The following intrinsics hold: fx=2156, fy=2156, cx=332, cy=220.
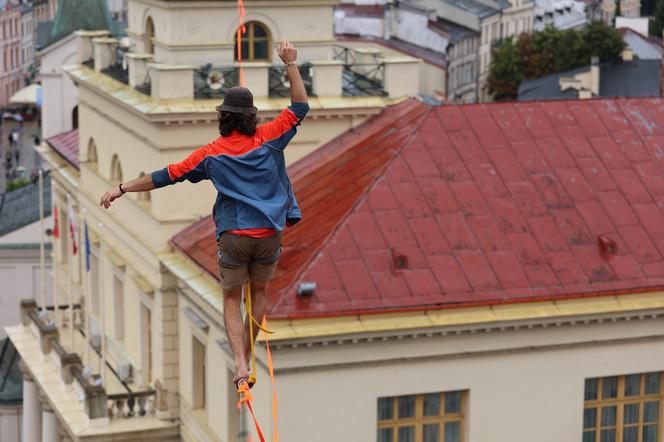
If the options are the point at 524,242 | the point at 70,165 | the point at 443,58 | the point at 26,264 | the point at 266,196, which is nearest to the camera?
the point at 266,196

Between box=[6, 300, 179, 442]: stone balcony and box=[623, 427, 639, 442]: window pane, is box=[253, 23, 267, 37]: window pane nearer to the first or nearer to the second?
box=[6, 300, 179, 442]: stone balcony

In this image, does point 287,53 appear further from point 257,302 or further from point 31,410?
point 31,410

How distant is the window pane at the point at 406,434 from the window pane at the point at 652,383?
20.3ft

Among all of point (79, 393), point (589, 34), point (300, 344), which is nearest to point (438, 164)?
point (300, 344)

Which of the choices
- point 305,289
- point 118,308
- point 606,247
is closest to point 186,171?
point 305,289

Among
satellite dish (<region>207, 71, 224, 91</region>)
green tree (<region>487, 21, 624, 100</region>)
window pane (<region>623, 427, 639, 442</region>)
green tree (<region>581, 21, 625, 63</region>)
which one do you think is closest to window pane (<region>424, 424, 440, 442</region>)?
window pane (<region>623, 427, 639, 442</region>)

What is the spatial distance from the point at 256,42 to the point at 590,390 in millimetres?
13329

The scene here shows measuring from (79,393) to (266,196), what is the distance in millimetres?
38825

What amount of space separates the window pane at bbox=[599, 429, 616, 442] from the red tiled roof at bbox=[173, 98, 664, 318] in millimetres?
3648

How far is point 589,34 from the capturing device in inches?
5482

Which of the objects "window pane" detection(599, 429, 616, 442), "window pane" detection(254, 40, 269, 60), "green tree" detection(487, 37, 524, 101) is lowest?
"window pane" detection(599, 429, 616, 442)

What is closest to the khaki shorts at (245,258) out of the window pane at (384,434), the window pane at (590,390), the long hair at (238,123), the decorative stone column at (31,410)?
the long hair at (238,123)

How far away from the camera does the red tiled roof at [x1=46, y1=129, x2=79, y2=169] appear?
235 ft

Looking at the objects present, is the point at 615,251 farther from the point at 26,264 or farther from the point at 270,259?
the point at 26,264
